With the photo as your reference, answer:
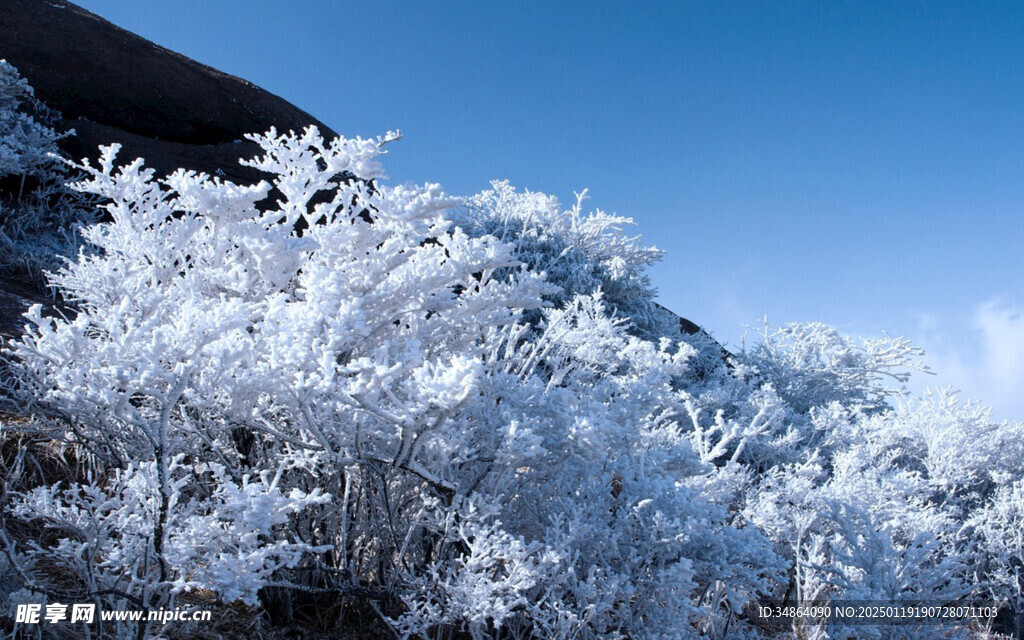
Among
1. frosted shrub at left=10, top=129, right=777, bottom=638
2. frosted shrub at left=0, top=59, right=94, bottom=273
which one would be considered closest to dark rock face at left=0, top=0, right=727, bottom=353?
frosted shrub at left=0, top=59, right=94, bottom=273

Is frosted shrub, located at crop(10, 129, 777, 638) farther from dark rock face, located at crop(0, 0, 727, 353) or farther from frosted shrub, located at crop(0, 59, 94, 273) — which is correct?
dark rock face, located at crop(0, 0, 727, 353)

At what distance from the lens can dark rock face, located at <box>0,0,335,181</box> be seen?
34.7ft

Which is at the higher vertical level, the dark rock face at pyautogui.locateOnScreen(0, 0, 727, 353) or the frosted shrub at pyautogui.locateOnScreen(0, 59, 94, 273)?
the dark rock face at pyautogui.locateOnScreen(0, 0, 727, 353)

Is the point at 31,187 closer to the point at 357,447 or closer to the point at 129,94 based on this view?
the point at 129,94

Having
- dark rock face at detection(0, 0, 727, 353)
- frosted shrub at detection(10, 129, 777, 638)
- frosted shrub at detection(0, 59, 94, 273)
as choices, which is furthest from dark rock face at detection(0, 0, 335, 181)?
frosted shrub at detection(10, 129, 777, 638)

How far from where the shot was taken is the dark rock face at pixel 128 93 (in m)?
10.6

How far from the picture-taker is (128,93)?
11672 mm

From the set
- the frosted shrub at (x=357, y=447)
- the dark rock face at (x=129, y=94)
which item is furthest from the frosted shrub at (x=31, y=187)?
the frosted shrub at (x=357, y=447)

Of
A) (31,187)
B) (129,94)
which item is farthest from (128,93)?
(31,187)

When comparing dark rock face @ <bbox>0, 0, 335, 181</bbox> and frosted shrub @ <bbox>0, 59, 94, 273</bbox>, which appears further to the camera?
dark rock face @ <bbox>0, 0, 335, 181</bbox>

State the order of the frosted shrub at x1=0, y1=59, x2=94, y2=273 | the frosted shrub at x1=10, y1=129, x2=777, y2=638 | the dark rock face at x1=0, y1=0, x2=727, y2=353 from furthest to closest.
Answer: the dark rock face at x1=0, y1=0, x2=727, y2=353
the frosted shrub at x1=0, y1=59, x2=94, y2=273
the frosted shrub at x1=10, y1=129, x2=777, y2=638

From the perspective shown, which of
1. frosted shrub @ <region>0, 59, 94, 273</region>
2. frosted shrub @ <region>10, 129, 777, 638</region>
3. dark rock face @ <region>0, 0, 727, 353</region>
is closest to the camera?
frosted shrub @ <region>10, 129, 777, 638</region>

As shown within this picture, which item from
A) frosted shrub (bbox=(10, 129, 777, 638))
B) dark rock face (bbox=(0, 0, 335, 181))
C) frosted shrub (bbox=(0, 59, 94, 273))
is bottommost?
frosted shrub (bbox=(10, 129, 777, 638))

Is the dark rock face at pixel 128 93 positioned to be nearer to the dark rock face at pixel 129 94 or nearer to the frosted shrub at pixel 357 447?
the dark rock face at pixel 129 94
